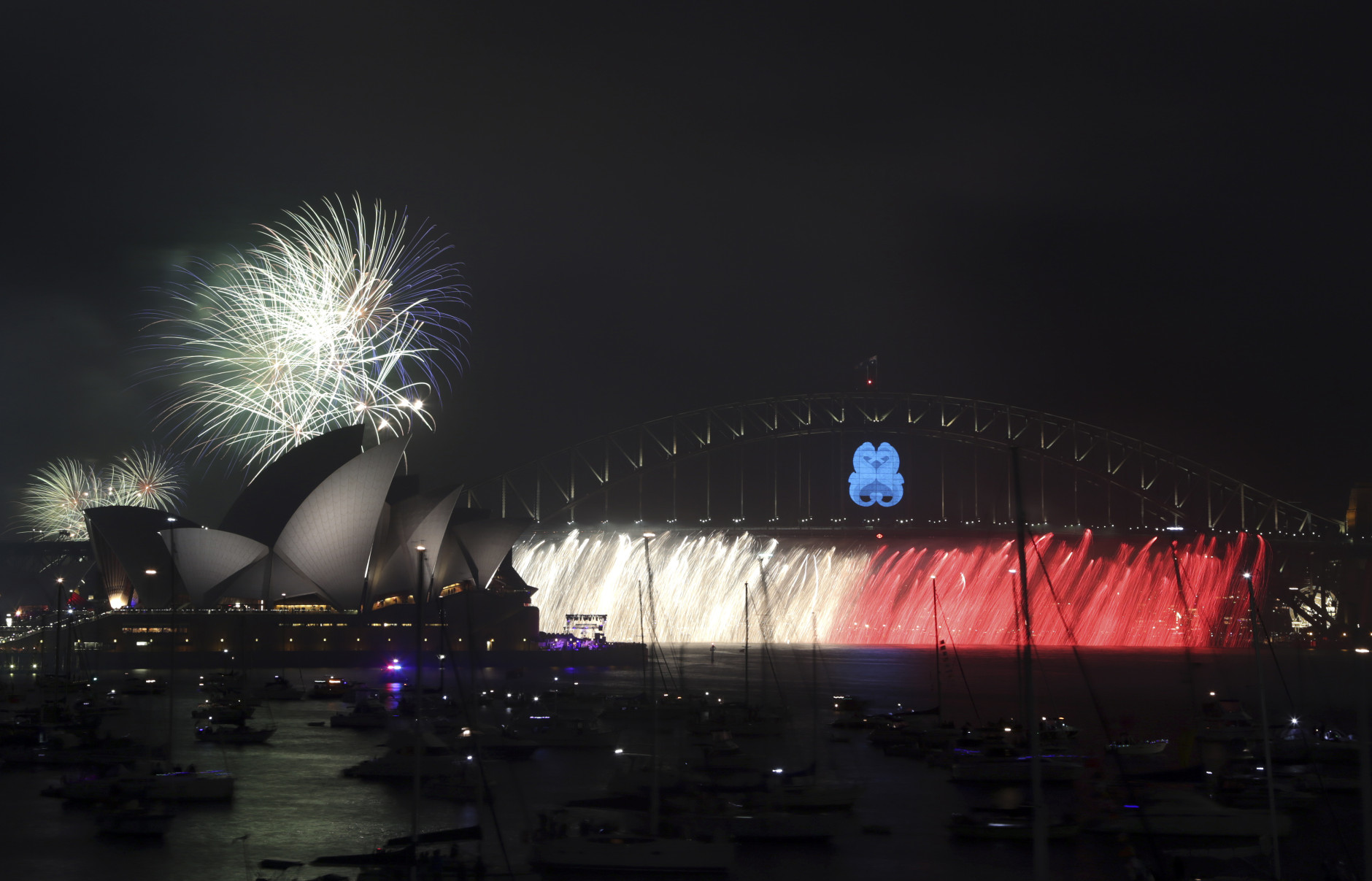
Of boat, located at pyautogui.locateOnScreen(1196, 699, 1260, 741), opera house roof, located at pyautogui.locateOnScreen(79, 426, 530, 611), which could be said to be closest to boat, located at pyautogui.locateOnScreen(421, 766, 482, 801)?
boat, located at pyautogui.locateOnScreen(1196, 699, 1260, 741)

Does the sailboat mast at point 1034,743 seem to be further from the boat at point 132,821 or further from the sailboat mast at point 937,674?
the sailboat mast at point 937,674

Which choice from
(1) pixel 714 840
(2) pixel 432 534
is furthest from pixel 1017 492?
(2) pixel 432 534

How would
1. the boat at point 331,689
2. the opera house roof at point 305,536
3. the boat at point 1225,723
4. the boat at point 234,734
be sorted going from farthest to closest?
the opera house roof at point 305,536 → the boat at point 331,689 → the boat at point 234,734 → the boat at point 1225,723

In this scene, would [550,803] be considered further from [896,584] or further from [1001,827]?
[896,584]

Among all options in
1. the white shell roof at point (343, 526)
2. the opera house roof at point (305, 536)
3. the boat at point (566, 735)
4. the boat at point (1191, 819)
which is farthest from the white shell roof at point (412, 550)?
the boat at point (1191, 819)

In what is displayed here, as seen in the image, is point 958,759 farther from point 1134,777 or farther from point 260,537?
point 260,537

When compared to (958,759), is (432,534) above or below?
above
